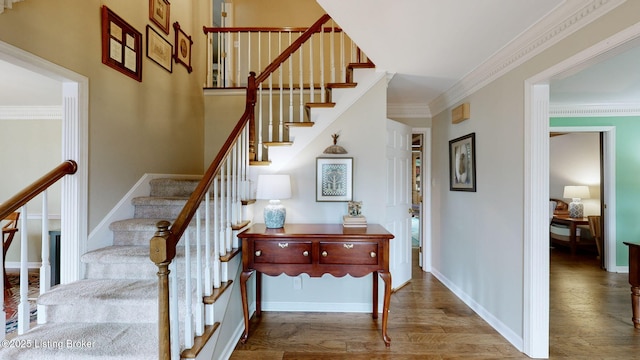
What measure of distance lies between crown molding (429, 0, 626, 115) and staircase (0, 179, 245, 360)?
265 cm

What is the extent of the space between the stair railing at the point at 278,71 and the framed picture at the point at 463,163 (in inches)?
54.8

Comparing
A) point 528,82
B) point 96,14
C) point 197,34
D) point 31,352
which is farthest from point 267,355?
point 197,34

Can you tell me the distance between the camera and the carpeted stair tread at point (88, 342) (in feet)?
4.82

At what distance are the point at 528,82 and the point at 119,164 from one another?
338cm

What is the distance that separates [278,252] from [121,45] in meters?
2.28

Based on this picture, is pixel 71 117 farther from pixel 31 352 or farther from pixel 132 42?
pixel 31 352

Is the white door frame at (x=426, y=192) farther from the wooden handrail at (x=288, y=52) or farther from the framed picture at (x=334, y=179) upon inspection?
the wooden handrail at (x=288, y=52)

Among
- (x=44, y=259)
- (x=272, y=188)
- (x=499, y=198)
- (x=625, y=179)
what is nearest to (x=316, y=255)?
(x=272, y=188)

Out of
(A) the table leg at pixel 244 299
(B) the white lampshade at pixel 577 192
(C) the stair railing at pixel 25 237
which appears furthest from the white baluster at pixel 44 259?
(B) the white lampshade at pixel 577 192

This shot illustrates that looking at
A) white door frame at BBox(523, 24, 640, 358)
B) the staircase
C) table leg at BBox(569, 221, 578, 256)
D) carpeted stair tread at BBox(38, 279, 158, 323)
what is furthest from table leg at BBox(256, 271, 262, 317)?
table leg at BBox(569, 221, 578, 256)

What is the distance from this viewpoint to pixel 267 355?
208cm

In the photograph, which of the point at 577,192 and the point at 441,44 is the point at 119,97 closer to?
the point at 441,44

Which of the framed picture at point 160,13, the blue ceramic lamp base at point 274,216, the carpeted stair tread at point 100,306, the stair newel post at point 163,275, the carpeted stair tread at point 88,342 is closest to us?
the stair newel post at point 163,275

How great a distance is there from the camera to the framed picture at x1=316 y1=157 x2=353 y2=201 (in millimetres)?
2746
